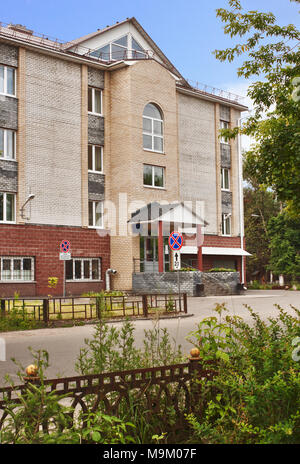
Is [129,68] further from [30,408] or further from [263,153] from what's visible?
[30,408]

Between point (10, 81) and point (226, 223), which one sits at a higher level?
point (10, 81)

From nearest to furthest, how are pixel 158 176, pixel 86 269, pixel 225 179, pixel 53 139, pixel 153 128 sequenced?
pixel 53 139 < pixel 86 269 < pixel 153 128 < pixel 158 176 < pixel 225 179

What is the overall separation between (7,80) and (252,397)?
1080 inches

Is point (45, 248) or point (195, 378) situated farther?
point (45, 248)

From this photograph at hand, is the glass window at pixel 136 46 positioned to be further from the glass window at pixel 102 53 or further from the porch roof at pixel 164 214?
the porch roof at pixel 164 214

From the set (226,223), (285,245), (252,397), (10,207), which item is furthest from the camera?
(285,245)

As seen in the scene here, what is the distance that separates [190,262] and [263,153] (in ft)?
79.4

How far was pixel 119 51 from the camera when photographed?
33.3 meters

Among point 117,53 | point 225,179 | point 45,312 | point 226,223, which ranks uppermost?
point 117,53

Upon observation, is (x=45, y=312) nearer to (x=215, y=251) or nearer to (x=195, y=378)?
(x=195, y=378)

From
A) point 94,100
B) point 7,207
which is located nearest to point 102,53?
point 94,100

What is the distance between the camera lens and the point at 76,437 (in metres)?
3.22

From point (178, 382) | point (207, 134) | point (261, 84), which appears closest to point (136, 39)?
point (207, 134)

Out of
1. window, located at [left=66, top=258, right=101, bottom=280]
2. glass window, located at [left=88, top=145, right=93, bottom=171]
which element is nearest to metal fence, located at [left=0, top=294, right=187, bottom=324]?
window, located at [left=66, top=258, right=101, bottom=280]
